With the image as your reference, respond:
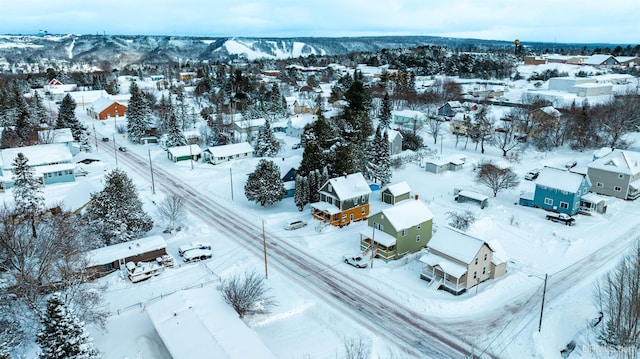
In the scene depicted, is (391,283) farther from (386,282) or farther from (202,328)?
(202,328)

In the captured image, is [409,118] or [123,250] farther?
[409,118]

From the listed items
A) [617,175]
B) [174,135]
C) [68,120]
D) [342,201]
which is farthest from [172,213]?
[617,175]

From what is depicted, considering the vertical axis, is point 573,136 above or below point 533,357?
above

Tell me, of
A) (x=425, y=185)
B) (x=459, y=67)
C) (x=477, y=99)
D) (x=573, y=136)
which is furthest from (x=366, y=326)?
(x=459, y=67)

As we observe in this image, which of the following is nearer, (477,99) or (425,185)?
(425,185)

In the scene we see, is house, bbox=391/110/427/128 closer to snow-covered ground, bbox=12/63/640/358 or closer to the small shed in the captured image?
snow-covered ground, bbox=12/63/640/358

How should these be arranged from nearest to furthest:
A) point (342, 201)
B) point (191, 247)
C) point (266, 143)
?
point (191, 247)
point (342, 201)
point (266, 143)

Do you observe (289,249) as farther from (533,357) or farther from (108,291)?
(533,357)
